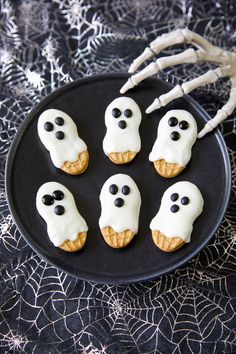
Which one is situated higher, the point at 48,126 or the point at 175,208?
the point at 48,126

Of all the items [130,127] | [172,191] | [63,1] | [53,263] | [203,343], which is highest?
[63,1]

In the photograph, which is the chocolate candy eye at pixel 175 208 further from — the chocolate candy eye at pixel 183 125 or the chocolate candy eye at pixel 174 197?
the chocolate candy eye at pixel 183 125

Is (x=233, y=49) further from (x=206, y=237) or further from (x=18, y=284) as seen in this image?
(x=18, y=284)

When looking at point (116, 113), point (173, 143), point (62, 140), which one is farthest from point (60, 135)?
point (173, 143)

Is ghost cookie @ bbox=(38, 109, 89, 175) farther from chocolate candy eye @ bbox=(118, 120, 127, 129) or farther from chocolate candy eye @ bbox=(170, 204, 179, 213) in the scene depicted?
chocolate candy eye @ bbox=(170, 204, 179, 213)

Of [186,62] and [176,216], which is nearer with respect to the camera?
[176,216]

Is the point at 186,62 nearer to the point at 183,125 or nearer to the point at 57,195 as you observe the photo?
the point at 183,125

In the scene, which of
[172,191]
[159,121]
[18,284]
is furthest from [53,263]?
[159,121]
